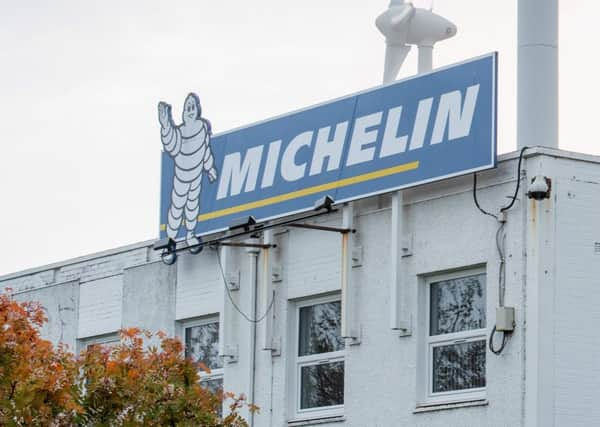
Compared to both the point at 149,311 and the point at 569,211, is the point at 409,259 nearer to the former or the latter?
the point at 569,211

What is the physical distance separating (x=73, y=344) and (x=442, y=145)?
949cm

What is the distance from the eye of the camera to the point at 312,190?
24.4 m

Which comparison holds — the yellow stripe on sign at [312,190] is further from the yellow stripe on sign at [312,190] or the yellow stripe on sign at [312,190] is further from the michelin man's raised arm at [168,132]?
the michelin man's raised arm at [168,132]

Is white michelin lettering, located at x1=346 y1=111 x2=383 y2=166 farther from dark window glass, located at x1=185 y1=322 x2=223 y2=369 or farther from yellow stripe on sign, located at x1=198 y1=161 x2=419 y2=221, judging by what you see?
dark window glass, located at x1=185 y1=322 x2=223 y2=369

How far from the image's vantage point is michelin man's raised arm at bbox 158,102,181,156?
89.2 feet

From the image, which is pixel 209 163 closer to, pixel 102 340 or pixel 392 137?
pixel 392 137

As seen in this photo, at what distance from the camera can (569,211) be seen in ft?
70.2

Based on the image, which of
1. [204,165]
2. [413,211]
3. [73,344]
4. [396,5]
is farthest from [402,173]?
[73,344]

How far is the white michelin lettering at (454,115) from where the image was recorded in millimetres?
22125

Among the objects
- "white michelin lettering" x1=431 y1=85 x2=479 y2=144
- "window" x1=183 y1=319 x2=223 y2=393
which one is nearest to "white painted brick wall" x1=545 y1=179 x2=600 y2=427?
"white michelin lettering" x1=431 y1=85 x2=479 y2=144

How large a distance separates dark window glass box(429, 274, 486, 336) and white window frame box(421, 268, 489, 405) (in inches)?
2.0

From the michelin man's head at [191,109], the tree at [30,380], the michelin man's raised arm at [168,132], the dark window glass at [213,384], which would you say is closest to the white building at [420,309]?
the dark window glass at [213,384]

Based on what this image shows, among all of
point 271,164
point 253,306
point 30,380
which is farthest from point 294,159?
point 30,380

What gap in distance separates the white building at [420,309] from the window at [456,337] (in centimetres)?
2
